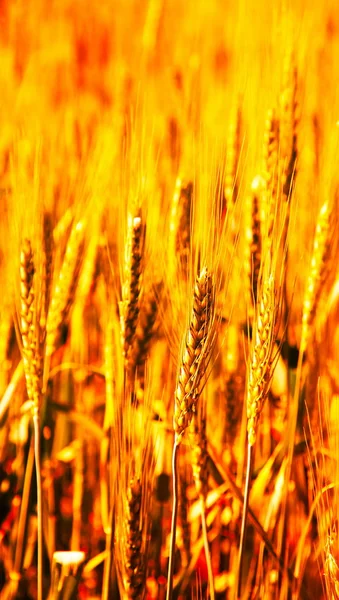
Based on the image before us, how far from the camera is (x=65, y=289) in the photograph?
30.8 inches

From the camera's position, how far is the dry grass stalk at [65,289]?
756mm

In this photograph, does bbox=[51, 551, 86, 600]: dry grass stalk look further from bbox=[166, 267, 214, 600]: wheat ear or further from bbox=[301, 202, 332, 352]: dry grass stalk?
bbox=[301, 202, 332, 352]: dry grass stalk

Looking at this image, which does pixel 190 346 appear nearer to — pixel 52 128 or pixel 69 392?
pixel 69 392

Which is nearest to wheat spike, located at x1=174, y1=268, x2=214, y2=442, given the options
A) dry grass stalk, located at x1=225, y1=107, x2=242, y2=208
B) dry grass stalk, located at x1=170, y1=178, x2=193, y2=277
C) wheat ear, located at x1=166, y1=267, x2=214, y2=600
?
wheat ear, located at x1=166, y1=267, x2=214, y2=600

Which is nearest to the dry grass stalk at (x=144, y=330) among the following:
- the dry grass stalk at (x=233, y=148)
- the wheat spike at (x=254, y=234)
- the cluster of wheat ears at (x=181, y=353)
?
the cluster of wheat ears at (x=181, y=353)

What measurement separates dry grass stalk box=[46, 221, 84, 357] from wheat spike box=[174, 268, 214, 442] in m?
0.23

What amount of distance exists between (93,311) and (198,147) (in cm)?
50

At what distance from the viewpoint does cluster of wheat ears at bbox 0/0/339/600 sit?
605mm

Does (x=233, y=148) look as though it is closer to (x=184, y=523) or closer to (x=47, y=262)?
(x=47, y=262)

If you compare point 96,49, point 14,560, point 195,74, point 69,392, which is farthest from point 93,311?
point 96,49

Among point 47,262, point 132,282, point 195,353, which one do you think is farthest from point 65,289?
point 195,353

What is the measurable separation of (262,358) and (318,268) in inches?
8.1

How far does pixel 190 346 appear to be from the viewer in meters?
0.56

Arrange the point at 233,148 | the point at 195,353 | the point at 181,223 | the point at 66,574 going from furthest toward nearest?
the point at 233,148, the point at 181,223, the point at 66,574, the point at 195,353
